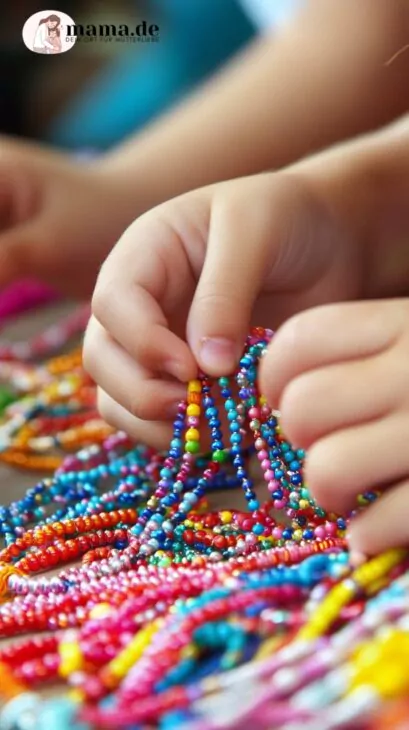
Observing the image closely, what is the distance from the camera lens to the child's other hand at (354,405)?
11.5 inches

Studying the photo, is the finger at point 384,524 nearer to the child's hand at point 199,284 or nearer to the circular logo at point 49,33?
the child's hand at point 199,284

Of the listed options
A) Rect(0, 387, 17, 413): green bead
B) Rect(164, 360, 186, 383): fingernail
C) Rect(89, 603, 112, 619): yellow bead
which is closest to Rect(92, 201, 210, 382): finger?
Rect(164, 360, 186, 383): fingernail

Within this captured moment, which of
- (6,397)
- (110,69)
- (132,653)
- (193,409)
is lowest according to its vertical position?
(132,653)

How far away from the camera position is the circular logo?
0.47 meters

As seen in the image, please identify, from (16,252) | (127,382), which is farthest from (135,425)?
(16,252)

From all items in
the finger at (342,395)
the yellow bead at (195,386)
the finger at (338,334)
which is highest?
the yellow bead at (195,386)

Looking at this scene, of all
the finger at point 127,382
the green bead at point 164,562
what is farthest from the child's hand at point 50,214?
the green bead at point 164,562

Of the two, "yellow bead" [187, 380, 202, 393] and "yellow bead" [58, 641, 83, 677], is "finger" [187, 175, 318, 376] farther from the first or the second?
"yellow bead" [58, 641, 83, 677]

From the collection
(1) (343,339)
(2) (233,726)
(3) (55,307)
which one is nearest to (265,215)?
(1) (343,339)

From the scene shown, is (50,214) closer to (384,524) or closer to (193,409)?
(193,409)

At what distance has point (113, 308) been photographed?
39 cm

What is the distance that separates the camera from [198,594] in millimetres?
308

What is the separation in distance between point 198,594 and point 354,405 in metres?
0.09

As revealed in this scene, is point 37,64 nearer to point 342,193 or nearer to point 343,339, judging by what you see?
point 342,193
